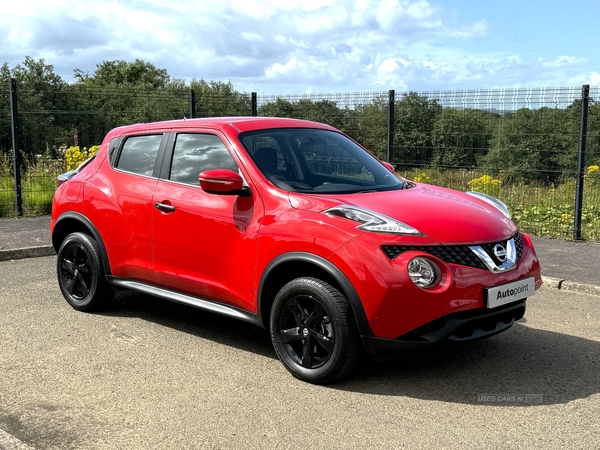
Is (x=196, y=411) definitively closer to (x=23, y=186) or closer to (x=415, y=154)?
(x=415, y=154)

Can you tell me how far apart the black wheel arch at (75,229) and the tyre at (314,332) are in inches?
82.9

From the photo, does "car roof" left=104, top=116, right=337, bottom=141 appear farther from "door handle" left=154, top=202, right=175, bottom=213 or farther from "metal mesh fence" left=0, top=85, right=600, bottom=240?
"metal mesh fence" left=0, top=85, right=600, bottom=240

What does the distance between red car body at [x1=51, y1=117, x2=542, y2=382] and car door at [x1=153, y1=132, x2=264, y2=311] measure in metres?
0.01

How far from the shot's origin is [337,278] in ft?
13.9

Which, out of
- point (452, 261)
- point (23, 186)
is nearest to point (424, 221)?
point (452, 261)

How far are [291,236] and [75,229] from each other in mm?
2844

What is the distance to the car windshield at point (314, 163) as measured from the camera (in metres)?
5.00

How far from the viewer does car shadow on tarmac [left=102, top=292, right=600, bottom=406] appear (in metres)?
4.34

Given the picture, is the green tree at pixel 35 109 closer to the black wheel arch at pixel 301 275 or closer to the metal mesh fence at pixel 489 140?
the metal mesh fence at pixel 489 140

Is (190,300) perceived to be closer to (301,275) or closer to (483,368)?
(301,275)

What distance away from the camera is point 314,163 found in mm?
5332

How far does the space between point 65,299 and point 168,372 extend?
2.39 meters

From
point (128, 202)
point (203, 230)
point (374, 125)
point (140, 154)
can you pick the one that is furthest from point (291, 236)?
point (374, 125)

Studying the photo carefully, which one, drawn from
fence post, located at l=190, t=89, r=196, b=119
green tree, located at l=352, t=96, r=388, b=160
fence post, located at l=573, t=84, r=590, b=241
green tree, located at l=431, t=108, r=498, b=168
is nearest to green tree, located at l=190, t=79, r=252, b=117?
fence post, located at l=190, t=89, r=196, b=119
